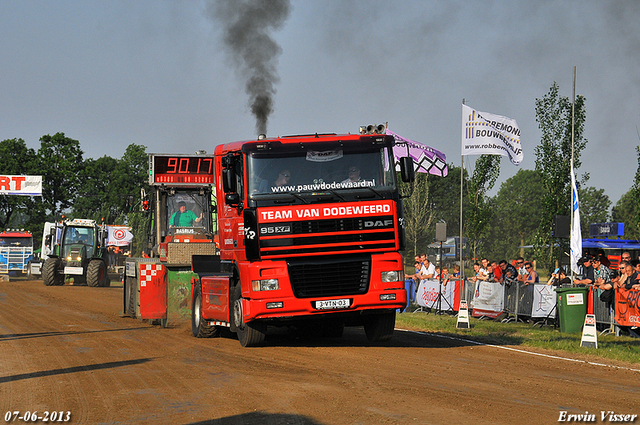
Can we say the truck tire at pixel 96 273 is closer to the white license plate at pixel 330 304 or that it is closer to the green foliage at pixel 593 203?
the white license plate at pixel 330 304

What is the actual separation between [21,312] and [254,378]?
46.4ft

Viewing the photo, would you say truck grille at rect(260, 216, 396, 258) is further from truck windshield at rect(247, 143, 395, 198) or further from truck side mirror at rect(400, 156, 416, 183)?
truck side mirror at rect(400, 156, 416, 183)

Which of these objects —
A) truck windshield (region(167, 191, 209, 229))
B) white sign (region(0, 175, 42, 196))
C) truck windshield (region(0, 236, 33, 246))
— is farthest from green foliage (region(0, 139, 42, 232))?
truck windshield (region(167, 191, 209, 229))

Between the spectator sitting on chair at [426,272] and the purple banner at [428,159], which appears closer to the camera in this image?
the spectator sitting on chair at [426,272]

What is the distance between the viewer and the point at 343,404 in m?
7.45

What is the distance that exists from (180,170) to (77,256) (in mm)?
22908

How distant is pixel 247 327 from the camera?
12312mm

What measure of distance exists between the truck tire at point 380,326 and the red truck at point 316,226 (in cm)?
71

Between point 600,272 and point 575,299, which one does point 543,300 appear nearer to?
point 600,272

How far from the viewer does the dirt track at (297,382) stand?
279 inches

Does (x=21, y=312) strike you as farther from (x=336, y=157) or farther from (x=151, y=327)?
(x=336, y=157)

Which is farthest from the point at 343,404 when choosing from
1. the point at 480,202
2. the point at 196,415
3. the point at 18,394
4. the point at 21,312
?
the point at 480,202

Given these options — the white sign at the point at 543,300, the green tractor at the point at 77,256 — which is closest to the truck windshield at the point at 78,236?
the green tractor at the point at 77,256

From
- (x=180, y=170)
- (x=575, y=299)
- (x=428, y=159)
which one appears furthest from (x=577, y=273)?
(x=180, y=170)
